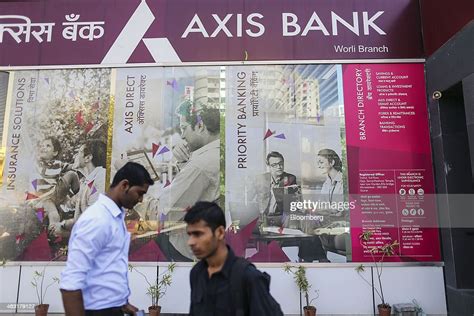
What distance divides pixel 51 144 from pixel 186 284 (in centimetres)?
302

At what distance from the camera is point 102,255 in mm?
2328

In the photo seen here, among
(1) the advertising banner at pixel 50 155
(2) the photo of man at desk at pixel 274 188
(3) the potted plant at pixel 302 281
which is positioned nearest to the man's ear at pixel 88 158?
(1) the advertising banner at pixel 50 155

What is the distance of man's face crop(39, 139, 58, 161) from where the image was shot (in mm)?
5965

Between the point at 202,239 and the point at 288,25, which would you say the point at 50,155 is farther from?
the point at 202,239

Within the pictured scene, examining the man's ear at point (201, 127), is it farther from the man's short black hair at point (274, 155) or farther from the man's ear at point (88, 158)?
the man's ear at point (88, 158)

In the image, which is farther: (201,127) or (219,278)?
(201,127)

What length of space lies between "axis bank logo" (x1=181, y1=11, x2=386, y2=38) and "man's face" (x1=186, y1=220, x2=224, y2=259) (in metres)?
4.83

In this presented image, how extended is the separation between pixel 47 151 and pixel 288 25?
4.31 m

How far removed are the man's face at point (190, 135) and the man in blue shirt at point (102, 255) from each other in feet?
10.8

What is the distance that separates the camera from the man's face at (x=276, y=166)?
5.77 meters

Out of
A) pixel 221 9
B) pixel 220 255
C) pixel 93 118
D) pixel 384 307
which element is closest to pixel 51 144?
pixel 93 118

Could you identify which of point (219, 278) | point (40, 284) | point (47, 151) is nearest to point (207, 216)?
point (219, 278)

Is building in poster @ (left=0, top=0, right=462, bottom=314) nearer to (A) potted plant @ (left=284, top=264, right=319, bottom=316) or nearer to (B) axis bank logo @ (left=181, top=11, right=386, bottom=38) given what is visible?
(B) axis bank logo @ (left=181, top=11, right=386, bottom=38)

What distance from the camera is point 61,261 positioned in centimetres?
566
